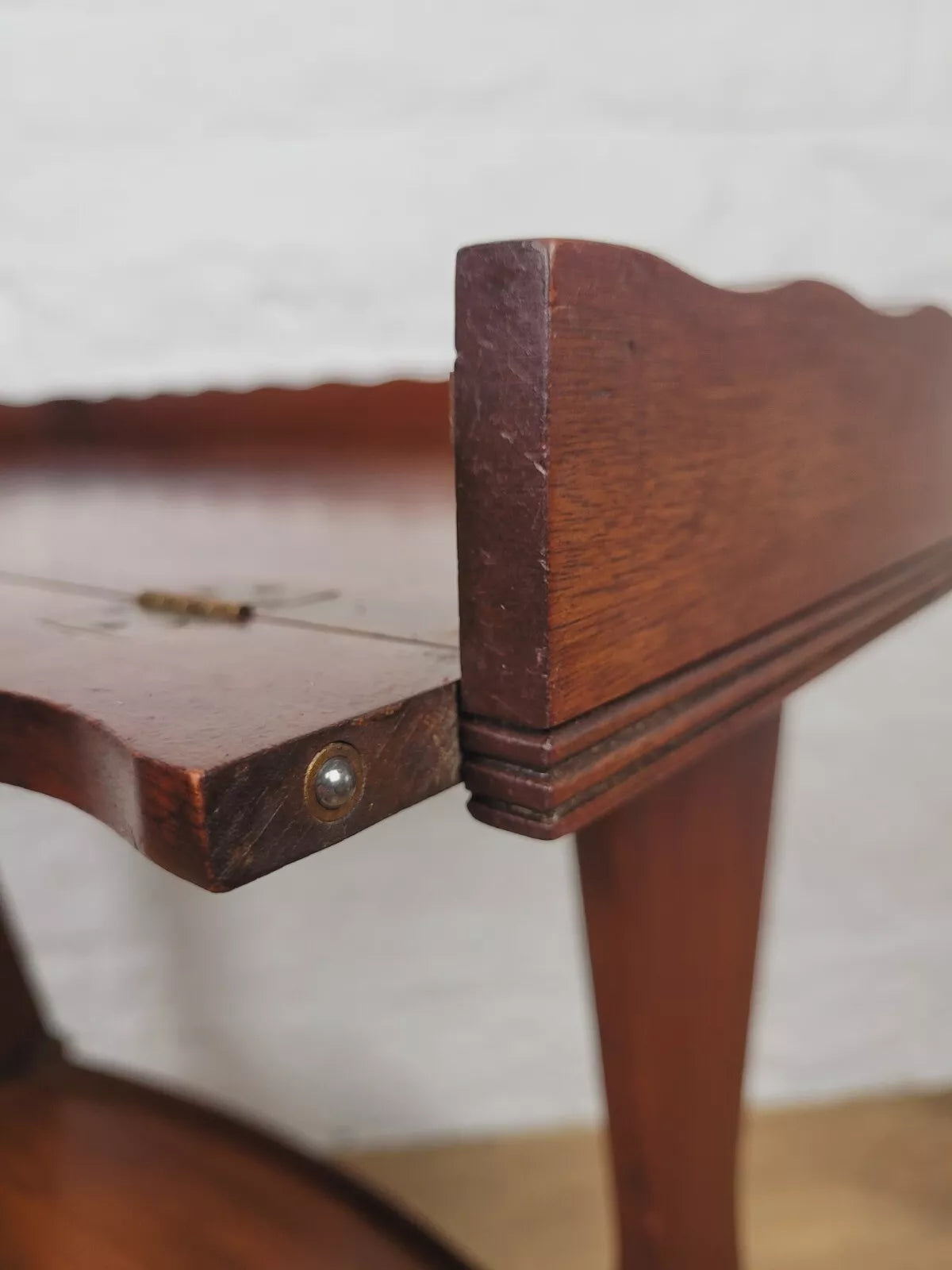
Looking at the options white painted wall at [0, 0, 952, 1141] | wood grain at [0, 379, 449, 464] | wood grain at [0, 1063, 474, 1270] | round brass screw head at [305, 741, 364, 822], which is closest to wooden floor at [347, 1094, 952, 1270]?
white painted wall at [0, 0, 952, 1141]

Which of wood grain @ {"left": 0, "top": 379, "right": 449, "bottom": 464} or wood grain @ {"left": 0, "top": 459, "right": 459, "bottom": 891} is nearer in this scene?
wood grain @ {"left": 0, "top": 459, "right": 459, "bottom": 891}

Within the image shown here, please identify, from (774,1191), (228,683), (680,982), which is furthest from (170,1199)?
(774,1191)

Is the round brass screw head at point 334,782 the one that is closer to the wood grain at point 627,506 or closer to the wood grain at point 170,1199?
the wood grain at point 627,506

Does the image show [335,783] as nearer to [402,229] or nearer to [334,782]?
[334,782]

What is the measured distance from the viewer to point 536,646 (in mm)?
226

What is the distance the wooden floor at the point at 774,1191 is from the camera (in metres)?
0.88

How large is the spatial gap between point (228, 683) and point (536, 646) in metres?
0.06

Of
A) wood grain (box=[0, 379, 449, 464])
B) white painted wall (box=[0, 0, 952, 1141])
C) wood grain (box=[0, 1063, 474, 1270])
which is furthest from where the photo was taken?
white painted wall (box=[0, 0, 952, 1141])

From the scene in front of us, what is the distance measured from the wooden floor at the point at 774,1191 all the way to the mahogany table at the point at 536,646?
17.2 inches

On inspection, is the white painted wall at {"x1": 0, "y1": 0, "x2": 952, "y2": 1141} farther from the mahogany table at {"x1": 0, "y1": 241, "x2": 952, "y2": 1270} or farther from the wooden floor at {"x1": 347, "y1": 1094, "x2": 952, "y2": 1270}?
the mahogany table at {"x1": 0, "y1": 241, "x2": 952, "y2": 1270}

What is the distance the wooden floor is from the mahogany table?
17.2 inches

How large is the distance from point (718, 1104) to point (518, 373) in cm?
34

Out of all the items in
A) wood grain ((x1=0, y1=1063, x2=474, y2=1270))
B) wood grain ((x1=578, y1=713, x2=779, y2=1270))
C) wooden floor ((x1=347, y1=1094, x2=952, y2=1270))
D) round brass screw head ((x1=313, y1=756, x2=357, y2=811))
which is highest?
round brass screw head ((x1=313, y1=756, x2=357, y2=811))

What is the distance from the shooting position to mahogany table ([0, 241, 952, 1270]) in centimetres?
22
